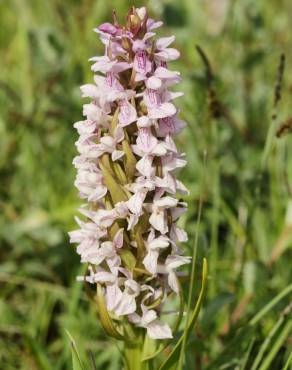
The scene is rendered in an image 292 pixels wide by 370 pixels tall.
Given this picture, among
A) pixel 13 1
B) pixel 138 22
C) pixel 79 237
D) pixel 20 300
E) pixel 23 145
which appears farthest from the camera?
pixel 13 1

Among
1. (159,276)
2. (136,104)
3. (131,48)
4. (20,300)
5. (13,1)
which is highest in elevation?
(13,1)

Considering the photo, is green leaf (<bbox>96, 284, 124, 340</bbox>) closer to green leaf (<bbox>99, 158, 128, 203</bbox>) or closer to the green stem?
the green stem

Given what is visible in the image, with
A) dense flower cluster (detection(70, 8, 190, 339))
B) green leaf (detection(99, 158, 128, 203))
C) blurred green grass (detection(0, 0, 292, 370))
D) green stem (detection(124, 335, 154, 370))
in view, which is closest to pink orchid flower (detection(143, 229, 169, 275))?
dense flower cluster (detection(70, 8, 190, 339))

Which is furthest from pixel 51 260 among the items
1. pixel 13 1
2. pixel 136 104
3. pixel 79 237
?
pixel 13 1

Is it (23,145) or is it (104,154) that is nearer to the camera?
(104,154)

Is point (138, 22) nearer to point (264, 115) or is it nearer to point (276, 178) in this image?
point (276, 178)

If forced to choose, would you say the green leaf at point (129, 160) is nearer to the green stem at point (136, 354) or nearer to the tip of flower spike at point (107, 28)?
the tip of flower spike at point (107, 28)
